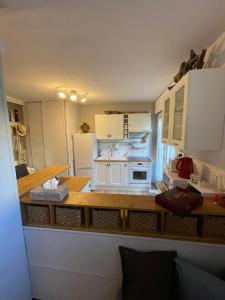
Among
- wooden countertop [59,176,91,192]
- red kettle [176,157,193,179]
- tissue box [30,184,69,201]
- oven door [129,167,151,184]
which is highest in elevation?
red kettle [176,157,193,179]

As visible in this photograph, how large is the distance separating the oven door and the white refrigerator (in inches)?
41.4

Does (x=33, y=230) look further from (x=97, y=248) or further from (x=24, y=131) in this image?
(x=24, y=131)

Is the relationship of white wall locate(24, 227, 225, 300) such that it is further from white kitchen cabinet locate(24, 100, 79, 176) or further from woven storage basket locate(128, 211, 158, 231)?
white kitchen cabinet locate(24, 100, 79, 176)

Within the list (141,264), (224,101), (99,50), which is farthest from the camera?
(99,50)

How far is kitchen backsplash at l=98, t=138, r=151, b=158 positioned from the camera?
14.7ft

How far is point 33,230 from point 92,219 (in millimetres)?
566

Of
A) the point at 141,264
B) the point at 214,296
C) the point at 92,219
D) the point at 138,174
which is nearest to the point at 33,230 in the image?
the point at 92,219

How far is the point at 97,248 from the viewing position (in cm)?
126

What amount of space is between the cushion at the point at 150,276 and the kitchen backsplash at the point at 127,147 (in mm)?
3485

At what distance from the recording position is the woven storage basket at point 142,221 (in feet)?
3.88

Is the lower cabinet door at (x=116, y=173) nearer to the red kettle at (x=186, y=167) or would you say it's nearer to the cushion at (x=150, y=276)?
the red kettle at (x=186, y=167)

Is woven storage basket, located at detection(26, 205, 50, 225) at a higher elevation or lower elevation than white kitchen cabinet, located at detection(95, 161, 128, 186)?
higher

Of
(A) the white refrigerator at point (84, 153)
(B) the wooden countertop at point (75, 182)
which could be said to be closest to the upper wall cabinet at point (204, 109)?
(B) the wooden countertop at point (75, 182)

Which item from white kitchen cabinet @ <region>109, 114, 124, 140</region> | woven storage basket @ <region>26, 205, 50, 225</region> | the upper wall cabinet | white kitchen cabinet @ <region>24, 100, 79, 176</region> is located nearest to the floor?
white kitchen cabinet @ <region>24, 100, 79, 176</region>
